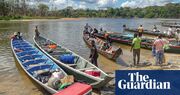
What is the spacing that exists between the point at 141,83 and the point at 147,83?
0.14m

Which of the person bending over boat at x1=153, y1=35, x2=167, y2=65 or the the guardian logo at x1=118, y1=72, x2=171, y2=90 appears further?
the person bending over boat at x1=153, y1=35, x2=167, y2=65

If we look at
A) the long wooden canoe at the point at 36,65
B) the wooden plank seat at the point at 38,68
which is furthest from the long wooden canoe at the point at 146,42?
the wooden plank seat at the point at 38,68

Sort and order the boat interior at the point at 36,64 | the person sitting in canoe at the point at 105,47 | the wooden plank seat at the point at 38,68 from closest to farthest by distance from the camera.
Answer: the boat interior at the point at 36,64 → the wooden plank seat at the point at 38,68 → the person sitting in canoe at the point at 105,47

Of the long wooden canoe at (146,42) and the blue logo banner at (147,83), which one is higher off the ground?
the blue logo banner at (147,83)

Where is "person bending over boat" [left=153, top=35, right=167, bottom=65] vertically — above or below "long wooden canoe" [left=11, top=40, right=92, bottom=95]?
above

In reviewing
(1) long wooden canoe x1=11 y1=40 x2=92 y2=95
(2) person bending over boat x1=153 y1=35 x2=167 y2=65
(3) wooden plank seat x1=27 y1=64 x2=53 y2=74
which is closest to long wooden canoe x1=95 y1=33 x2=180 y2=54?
(2) person bending over boat x1=153 y1=35 x2=167 y2=65

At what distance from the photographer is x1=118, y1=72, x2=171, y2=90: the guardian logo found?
645cm

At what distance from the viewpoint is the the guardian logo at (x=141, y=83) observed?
645 cm

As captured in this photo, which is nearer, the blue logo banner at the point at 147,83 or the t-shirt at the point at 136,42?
the blue logo banner at the point at 147,83

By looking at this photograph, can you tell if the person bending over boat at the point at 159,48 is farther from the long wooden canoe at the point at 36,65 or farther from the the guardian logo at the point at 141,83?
the the guardian logo at the point at 141,83

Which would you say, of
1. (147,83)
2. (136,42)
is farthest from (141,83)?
(136,42)

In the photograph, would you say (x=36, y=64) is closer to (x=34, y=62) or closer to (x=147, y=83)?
(x=34, y=62)

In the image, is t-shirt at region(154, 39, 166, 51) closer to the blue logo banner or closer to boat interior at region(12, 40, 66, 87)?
boat interior at region(12, 40, 66, 87)

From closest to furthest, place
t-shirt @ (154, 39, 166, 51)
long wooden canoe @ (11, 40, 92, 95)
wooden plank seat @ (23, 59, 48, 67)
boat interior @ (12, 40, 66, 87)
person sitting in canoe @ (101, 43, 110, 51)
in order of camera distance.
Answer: long wooden canoe @ (11, 40, 92, 95) → boat interior @ (12, 40, 66, 87) → t-shirt @ (154, 39, 166, 51) → wooden plank seat @ (23, 59, 48, 67) → person sitting in canoe @ (101, 43, 110, 51)
